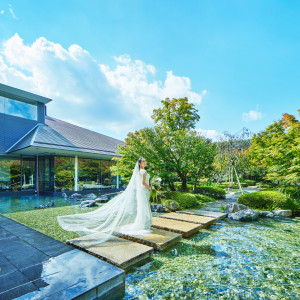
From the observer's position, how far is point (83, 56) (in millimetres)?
9406

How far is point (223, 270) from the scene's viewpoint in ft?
10.6

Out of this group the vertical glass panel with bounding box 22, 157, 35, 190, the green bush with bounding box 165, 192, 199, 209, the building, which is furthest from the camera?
the vertical glass panel with bounding box 22, 157, 35, 190

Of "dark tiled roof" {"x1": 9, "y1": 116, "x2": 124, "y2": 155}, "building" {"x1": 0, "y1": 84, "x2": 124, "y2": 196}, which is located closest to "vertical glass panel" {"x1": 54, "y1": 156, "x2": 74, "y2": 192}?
"building" {"x1": 0, "y1": 84, "x2": 124, "y2": 196}

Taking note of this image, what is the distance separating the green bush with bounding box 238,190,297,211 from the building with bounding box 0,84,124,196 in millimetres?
11957

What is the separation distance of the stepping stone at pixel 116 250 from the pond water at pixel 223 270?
0.57 ft

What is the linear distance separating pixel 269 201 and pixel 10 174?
61.6 feet

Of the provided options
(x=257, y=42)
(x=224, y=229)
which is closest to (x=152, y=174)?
(x=224, y=229)

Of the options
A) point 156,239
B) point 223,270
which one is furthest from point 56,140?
point 223,270

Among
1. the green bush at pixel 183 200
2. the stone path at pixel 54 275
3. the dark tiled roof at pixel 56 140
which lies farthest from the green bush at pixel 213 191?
the stone path at pixel 54 275

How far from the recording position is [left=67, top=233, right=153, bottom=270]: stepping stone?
3.22 m

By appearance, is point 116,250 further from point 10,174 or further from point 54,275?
point 10,174

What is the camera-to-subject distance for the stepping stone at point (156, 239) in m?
4.10

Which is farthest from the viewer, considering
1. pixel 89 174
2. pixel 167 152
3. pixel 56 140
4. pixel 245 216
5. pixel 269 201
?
pixel 89 174

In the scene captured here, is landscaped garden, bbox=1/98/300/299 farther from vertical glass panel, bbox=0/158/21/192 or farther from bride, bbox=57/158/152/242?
vertical glass panel, bbox=0/158/21/192
